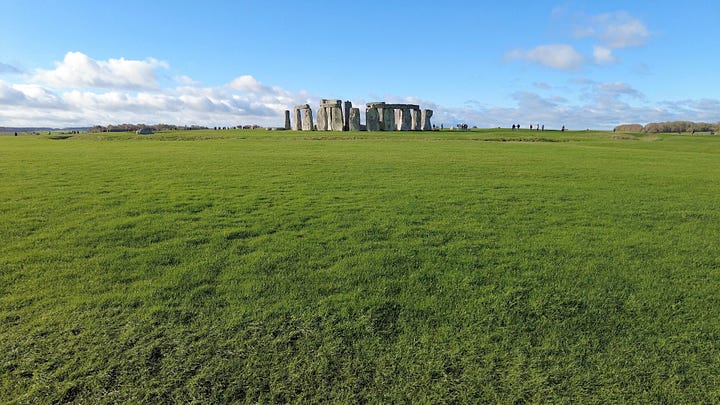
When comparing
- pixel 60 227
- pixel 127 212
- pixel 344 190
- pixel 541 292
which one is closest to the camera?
pixel 541 292

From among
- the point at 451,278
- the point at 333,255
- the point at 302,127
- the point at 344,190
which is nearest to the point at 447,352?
the point at 451,278

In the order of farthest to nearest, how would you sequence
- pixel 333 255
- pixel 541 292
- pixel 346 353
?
pixel 333 255 < pixel 541 292 < pixel 346 353

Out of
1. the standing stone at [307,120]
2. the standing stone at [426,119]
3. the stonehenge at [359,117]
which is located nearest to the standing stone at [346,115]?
the stonehenge at [359,117]

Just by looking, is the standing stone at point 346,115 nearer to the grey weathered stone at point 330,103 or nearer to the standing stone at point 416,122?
the grey weathered stone at point 330,103

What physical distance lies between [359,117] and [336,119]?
2800 mm

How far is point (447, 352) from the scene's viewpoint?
436cm

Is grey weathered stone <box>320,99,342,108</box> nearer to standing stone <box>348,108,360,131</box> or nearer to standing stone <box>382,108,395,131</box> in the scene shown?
standing stone <box>348,108,360,131</box>

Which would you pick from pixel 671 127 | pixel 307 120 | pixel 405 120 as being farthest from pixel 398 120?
pixel 671 127

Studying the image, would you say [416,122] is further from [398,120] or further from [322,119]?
[322,119]

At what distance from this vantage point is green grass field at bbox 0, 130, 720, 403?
3.94 metres

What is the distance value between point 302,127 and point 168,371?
52.2 m

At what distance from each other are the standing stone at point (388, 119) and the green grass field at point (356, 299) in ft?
136

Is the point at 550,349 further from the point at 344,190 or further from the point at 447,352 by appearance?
the point at 344,190

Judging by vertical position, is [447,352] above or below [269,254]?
below
